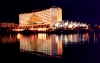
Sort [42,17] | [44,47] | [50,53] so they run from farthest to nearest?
[42,17]
[44,47]
[50,53]

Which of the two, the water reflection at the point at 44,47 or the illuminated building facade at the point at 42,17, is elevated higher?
the illuminated building facade at the point at 42,17

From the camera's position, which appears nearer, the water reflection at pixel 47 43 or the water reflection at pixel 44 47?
the water reflection at pixel 44 47

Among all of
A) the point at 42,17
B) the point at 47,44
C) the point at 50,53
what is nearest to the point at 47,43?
the point at 47,44

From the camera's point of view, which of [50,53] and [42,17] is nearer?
[50,53]

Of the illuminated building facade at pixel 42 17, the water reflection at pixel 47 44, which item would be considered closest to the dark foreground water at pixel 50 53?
the water reflection at pixel 47 44

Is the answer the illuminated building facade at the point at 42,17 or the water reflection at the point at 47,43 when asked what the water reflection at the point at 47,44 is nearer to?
the water reflection at the point at 47,43

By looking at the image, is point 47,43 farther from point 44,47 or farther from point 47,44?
point 44,47

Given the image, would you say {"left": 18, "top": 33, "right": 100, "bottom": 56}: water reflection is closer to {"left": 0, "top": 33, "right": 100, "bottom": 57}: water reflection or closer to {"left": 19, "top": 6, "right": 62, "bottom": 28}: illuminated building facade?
{"left": 0, "top": 33, "right": 100, "bottom": 57}: water reflection

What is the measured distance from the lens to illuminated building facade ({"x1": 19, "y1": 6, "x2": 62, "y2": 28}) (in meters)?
92.2

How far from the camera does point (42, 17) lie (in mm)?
101500

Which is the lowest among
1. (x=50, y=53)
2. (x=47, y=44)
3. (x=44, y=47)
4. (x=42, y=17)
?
(x=50, y=53)

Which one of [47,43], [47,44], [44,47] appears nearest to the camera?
[44,47]

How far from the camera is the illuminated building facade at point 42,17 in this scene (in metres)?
Result: 92.2

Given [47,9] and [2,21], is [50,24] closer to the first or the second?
[47,9]
